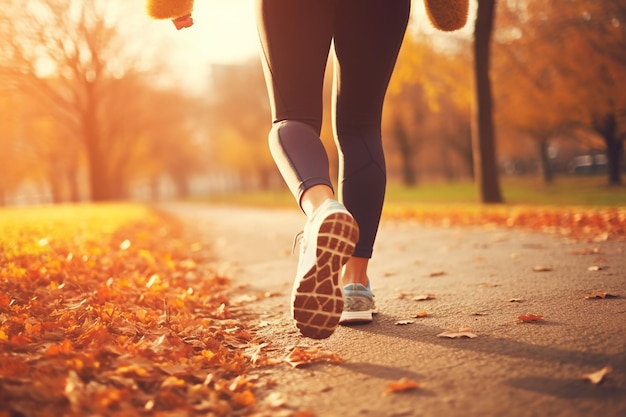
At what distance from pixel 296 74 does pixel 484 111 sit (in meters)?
10.6

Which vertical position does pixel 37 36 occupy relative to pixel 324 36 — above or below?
above

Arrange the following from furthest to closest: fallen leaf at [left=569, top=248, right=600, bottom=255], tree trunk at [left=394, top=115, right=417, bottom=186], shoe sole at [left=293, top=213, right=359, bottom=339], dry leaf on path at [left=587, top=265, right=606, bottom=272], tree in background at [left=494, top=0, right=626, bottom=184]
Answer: tree trunk at [left=394, top=115, right=417, bottom=186], tree in background at [left=494, top=0, right=626, bottom=184], fallen leaf at [left=569, top=248, right=600, bottom=255], dry leaf on path at [left=587, top=265, right=606, bottom=272], shoe sole at [left=293, top=213, right=359, bottom=339]

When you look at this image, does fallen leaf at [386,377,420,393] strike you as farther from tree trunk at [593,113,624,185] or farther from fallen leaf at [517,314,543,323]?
tree trunk at [593,113,624,185]

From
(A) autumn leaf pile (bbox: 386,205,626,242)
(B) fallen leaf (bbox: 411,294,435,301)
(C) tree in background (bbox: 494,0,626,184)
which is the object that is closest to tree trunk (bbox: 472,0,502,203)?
(A) autumn leaf pile (bbox: 386,205,626,242)

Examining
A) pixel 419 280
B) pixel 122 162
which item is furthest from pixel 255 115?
pixel 419 280

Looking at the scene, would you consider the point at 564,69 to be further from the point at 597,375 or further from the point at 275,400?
the point at 275,400

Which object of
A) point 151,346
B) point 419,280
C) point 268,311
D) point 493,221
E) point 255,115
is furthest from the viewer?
point 255,115

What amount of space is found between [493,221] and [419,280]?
199 inches

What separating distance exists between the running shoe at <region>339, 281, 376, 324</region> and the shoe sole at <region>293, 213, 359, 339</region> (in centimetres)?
54

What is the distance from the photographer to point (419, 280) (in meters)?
3.62

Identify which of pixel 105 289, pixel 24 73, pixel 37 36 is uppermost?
pixel 37 36

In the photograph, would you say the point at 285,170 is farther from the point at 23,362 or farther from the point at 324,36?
the point at 23,362

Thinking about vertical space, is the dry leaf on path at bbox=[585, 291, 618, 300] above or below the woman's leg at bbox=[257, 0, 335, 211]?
below

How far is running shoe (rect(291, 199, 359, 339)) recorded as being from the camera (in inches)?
74.0
